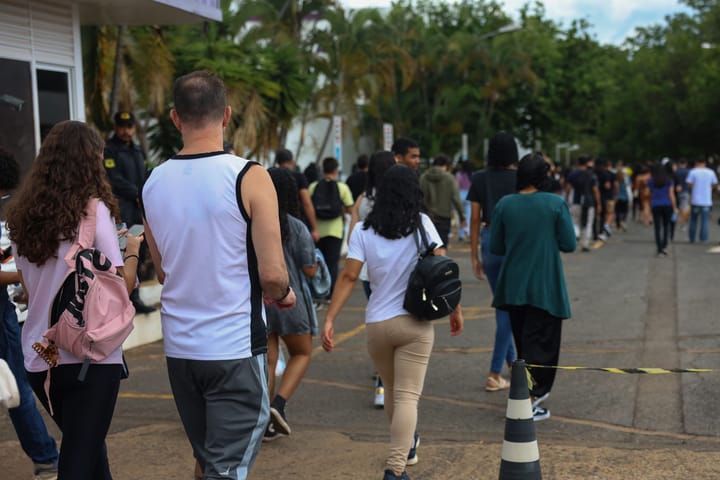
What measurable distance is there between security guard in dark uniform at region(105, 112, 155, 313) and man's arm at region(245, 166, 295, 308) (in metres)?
5.71

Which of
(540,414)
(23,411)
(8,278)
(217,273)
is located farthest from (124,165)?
(217,273)

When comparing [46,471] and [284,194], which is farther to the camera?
[284,194]

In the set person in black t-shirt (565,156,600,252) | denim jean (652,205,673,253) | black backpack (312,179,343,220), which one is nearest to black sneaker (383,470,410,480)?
black backpack (312,179,343,220)

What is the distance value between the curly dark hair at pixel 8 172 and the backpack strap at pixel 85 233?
1.16m

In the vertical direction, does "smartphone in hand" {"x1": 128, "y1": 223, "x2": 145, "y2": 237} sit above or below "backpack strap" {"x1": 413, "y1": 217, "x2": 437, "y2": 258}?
above

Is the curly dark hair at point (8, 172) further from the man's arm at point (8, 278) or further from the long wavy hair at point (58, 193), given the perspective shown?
the long wavy hair at point (58, 193)

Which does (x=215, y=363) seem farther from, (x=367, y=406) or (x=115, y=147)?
(x=115, y=147)

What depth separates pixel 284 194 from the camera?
238 inches

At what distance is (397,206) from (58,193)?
6.20 feet

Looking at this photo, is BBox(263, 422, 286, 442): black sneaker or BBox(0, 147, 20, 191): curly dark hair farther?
BBox(263, 422, 286, 442): black sneaker

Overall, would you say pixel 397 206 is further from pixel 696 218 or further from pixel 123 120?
pixel 696 218

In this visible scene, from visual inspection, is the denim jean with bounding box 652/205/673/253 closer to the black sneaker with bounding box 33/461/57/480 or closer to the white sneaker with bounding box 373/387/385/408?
the white sneaker with bounding box 373/387/385/408

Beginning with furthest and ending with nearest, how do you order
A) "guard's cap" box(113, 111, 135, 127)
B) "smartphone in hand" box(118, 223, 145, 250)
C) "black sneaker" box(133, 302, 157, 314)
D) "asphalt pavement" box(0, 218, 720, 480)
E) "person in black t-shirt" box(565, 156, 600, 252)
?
"person in black t-shirt" box(565, 156, 600, 252) → "black sneaker" box(133, 302, 157, 314) → "guard's cap" box(113, 111, 135, 127) → "asphalt pavement" box(0, 218, 720, 480) → "smartphone in hand" box(118, 223, 145, 250)

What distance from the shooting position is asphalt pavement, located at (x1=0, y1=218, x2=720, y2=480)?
546cm
